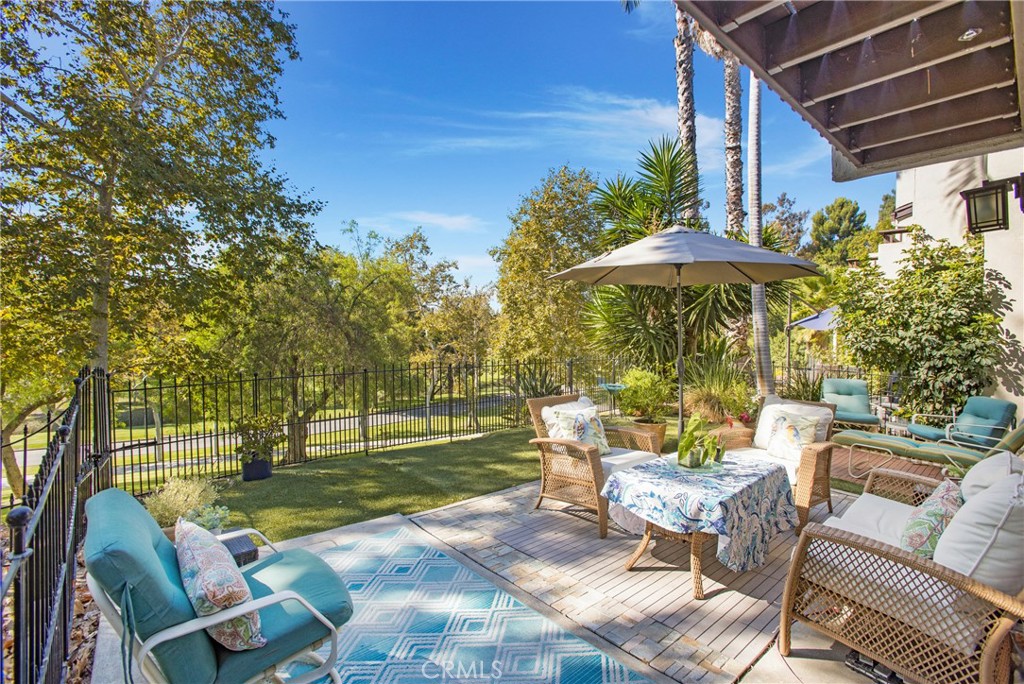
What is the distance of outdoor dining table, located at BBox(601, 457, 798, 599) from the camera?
3.05 m

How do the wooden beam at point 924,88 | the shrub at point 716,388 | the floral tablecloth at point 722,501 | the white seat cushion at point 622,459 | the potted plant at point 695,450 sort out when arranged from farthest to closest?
the shrub at point 716,388
the white seat cushion at point 622,459
the potted plant at point 695,450
the floral tablecloth at point 722,501
the wooden beam at point 924,88

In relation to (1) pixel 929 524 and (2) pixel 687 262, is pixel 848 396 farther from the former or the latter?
(1) pixel 929 524

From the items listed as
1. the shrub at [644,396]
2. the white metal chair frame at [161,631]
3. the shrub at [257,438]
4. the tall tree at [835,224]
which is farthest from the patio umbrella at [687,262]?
the tall tree at [835,224]

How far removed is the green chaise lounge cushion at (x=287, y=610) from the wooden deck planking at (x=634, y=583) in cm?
139

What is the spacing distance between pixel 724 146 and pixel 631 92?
2.57m

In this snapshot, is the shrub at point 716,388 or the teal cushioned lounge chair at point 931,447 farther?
the shrub at point 716,388

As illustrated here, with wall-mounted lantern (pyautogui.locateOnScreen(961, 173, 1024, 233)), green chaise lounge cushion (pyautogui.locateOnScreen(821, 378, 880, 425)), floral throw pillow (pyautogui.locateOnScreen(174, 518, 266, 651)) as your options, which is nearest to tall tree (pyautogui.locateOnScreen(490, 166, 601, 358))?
green chaise lounge cushion (pyautogui.locateOnScreen(821, 378, 880, 425))

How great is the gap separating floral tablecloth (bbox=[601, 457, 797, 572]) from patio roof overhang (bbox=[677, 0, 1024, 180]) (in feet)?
8.03

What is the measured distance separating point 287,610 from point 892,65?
161 inches

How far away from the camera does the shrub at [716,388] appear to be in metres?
7.80

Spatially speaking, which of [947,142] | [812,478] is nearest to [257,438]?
[812,478]

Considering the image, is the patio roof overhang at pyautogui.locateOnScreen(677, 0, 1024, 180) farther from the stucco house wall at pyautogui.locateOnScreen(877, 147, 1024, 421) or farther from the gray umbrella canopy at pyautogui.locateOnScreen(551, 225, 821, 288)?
the stucco house wall at pyautogui.locateOnScreen(877, 147, 1024, 421)

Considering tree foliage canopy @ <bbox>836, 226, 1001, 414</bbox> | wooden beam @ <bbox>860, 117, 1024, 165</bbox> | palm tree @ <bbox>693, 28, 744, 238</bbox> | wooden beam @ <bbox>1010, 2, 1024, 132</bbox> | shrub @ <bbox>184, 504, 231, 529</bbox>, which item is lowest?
shrub @ <bbox>184, 504, 231, 529</bbox>

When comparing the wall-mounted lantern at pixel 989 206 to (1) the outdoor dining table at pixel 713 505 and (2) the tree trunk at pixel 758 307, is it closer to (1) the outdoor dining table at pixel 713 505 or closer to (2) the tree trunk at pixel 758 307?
(2) the tree trunk at pixel 758 307
